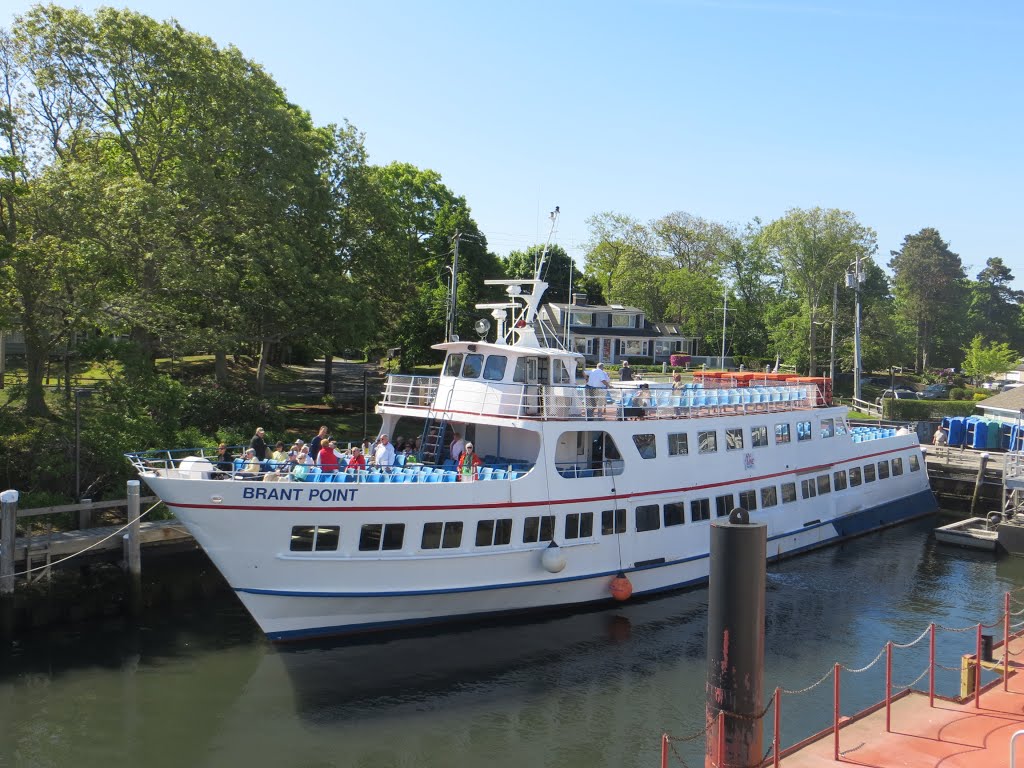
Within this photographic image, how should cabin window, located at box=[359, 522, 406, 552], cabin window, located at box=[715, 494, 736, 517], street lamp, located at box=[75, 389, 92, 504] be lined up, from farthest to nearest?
cabin window, located at box=[715, 494, 736, 517]
street lamp, located at box=[75, 389, 92, 504]
cabin window, located at box=[359, 522, 406, 552]

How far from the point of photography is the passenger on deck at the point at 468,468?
18984 mm

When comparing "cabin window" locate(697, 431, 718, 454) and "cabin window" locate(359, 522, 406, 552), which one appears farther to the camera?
"cabin window" locate(697, 431, 718, 454)

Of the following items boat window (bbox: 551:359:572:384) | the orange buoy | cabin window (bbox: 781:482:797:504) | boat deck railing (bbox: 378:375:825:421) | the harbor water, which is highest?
boat window (bbox: 551:359:572:384)

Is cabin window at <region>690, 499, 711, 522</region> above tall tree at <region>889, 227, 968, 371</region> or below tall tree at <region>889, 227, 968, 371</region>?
below

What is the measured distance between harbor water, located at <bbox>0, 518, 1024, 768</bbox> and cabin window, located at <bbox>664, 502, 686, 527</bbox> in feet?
6.76

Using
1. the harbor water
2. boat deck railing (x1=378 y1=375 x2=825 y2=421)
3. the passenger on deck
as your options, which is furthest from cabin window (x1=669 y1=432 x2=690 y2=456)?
the passenger on deck

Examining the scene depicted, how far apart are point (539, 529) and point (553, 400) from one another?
132 inches

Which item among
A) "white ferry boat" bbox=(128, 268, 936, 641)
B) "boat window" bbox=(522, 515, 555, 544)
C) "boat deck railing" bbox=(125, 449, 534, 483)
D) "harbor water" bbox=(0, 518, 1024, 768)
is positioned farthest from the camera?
"boat window" bbox=(522, 515, 555, 544)

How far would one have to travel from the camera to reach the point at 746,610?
32.5 feet

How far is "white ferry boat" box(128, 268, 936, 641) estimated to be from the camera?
17.3 m

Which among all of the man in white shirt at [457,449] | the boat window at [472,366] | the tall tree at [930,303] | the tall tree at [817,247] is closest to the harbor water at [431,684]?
the man in white shirt at [457,449]

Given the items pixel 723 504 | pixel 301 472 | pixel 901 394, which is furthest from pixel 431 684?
pixel 901 394

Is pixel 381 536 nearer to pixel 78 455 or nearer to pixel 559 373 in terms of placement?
pixel 559 373

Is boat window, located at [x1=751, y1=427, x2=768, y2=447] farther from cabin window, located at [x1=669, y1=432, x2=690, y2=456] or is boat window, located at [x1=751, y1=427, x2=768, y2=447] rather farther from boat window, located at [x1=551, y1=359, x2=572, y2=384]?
boat window, located at [x1=551, y1=359, x2=572, y2=384]
